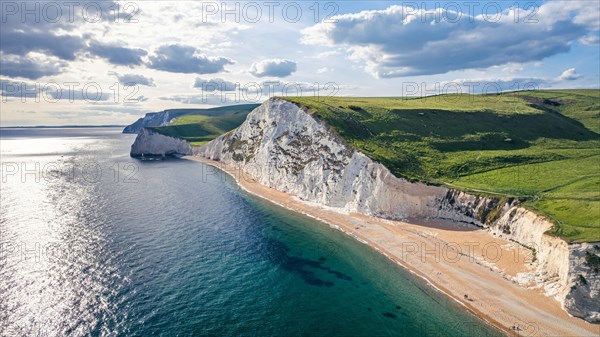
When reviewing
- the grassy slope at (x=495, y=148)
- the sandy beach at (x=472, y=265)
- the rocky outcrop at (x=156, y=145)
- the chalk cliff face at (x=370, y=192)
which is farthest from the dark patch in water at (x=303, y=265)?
the rocky outcrop at (x=156, y=145)

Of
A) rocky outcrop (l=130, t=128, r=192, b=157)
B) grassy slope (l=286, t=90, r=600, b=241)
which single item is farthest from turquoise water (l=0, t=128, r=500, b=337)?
rocky outcrop (l=130, t=128, r=192, b=157)

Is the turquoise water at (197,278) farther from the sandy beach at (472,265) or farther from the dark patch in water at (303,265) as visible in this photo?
the sandy beach at (472,265)

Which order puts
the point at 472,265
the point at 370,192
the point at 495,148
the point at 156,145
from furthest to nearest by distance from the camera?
1. the point at 156,145
2. the point at 495,148
3. the point at 370,192
4. the point at 472,265

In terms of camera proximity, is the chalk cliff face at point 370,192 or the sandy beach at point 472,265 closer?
the sandy beach at point 472,265

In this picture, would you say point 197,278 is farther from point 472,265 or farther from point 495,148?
point 495,148

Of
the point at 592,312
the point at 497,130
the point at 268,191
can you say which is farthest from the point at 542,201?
the point at 268,191

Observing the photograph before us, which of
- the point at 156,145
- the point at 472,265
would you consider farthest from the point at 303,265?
the point at 156,145

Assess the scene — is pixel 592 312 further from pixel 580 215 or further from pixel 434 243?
pixel 434 243
